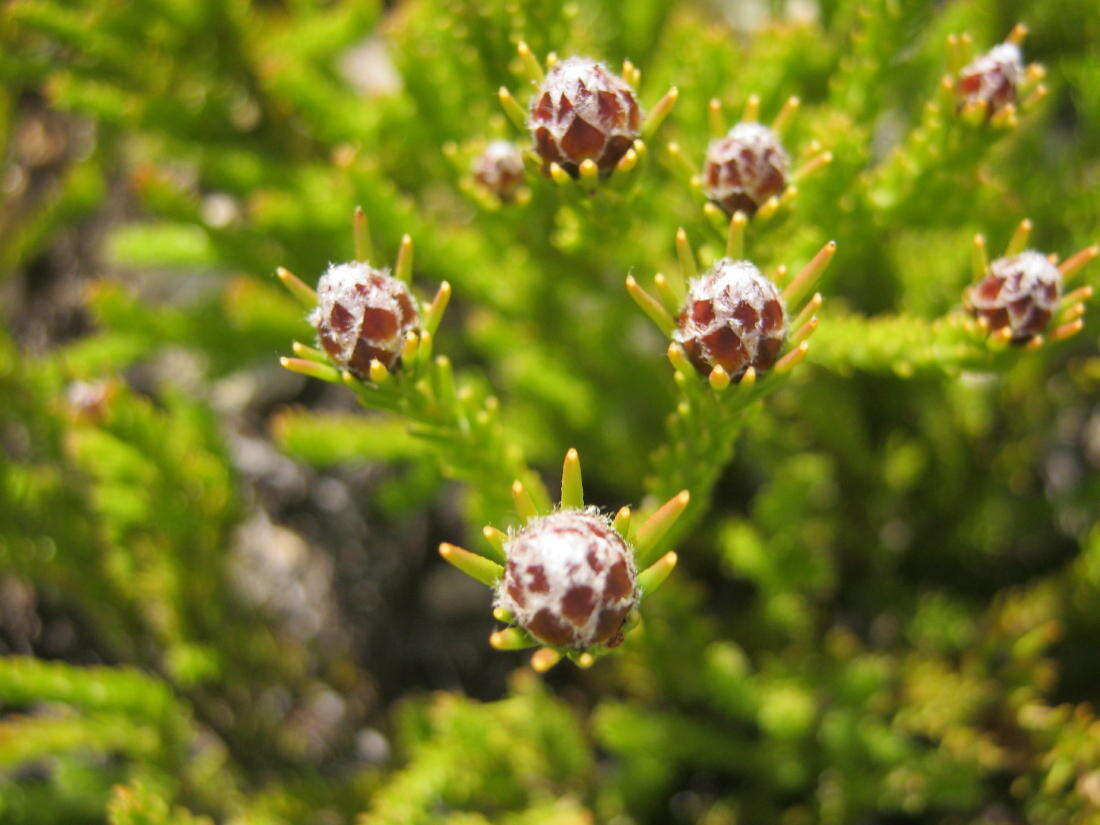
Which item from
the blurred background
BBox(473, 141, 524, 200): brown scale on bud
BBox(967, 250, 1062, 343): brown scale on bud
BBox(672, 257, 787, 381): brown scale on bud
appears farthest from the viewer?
the blurred background

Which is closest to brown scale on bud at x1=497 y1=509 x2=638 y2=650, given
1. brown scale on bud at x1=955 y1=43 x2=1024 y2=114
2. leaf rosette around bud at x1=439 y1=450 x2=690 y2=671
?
leaf rosette around bud at x1=439 y1=450 x2=690 y2=671

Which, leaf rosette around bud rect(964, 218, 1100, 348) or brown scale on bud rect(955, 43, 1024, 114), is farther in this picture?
brown scale on bud rect(955, 43, 1024, 114)

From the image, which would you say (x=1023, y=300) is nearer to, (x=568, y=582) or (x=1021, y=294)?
(x=1021, y=294)

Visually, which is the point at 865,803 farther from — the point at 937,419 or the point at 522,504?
the point at 522,504

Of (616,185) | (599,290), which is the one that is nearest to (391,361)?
(616,185)

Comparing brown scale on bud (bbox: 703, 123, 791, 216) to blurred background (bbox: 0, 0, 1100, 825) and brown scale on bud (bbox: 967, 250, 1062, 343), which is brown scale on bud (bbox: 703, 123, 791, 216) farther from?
brown scale on bud (bbox: 967, 250, 1062, 343)

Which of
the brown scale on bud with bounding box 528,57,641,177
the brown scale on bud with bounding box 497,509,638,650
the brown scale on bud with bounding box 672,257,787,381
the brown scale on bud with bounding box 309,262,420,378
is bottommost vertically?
the brown scale on bud with bounding box 497,509,638,650

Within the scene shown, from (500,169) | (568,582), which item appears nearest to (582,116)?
(500,169)
